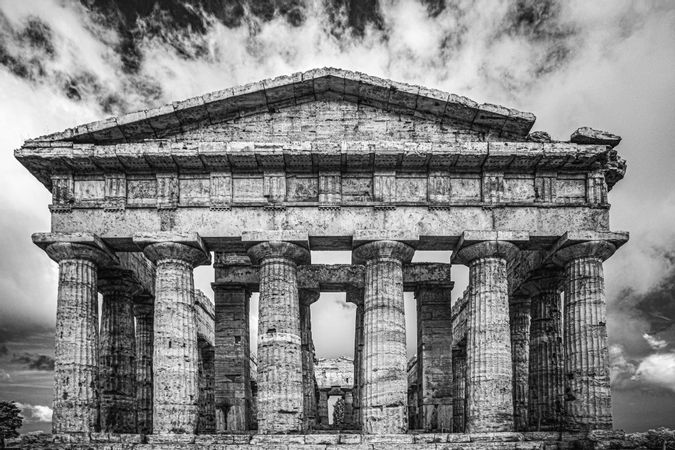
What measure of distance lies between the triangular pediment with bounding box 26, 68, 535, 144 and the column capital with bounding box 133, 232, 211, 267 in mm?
3019

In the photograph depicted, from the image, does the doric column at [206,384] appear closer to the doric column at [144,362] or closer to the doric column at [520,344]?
the doric column at [144,362]

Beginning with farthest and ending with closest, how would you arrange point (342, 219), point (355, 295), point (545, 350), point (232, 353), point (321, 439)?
point (355, 295)
point (232, 353)
point (545, 350)
point (342, 219)
point (321, 439)

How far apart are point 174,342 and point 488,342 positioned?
8.53m

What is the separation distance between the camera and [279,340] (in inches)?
760

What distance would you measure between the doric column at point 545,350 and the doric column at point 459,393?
2370 mm

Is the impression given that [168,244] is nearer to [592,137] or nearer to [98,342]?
[98,342]

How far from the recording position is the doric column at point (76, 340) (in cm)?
1873

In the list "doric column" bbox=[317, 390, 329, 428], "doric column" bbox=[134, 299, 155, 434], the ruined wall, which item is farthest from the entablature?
the ruined wall

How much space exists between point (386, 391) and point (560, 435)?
15.4 feet

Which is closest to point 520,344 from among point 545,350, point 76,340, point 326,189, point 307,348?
point 545,350

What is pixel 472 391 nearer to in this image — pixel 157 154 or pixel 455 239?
pixel 455 239

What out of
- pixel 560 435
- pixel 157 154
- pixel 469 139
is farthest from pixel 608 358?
pixel 157 154

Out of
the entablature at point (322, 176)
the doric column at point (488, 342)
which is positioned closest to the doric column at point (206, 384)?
the entablature at point (322, 176)

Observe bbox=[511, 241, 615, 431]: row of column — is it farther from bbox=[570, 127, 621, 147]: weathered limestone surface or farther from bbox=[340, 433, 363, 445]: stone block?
bbox=[340, 433, 363, 445]: stone block
